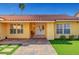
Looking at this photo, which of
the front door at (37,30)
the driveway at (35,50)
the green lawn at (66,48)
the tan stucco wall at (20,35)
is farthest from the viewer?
the front door at (37,30)

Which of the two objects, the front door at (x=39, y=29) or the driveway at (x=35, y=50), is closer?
the driveway at (x=35, y=50)

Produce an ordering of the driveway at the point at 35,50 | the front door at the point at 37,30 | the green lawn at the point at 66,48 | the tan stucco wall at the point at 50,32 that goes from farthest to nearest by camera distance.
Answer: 1. the front door at the point at 37,30
2. the tan stucco wall at the point at 50,32
3. the green lawn at the point at 66,48
4. the driveway at the point at 35,50

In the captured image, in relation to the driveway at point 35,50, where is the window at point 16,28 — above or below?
above

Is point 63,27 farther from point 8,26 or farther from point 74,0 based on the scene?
point 74,0

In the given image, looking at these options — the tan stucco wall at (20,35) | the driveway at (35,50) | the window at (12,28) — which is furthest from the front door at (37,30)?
the driveway at (35,50)

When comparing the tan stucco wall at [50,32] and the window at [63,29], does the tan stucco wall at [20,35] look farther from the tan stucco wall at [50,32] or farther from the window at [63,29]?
the window at [63,29]

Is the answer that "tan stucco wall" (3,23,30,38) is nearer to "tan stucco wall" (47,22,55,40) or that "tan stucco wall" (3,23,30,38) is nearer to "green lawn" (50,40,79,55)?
"tan stucco wall" (47,22,55,40)

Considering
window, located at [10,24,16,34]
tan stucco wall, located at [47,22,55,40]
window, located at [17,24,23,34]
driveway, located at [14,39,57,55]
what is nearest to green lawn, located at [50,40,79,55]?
driveway, located at [14,39,57,55]

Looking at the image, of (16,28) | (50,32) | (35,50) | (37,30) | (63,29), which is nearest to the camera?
(35,50)

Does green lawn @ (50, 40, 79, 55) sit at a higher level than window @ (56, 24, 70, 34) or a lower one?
lower

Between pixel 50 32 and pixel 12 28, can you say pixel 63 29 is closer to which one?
pixel 50 32

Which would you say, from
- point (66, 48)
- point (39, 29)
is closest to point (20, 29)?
point (39, 29)
